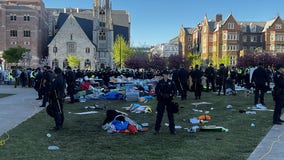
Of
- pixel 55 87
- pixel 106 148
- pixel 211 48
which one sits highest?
pixel 211 48

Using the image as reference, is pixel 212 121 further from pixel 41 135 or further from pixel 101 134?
pixel 41 135

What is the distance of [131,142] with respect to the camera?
31.0ft

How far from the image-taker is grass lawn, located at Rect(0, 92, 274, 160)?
8.03 metres

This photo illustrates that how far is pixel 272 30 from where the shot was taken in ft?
301

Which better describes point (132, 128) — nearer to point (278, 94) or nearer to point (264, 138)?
point (264, 138)

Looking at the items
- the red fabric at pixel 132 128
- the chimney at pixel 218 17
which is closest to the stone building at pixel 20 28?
the chimney at pixel 218 17

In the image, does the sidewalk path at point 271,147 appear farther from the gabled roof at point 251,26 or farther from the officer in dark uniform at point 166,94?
the gabled roof at point 251,26

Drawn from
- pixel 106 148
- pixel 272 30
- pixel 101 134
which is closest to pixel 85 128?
pixel 101 134

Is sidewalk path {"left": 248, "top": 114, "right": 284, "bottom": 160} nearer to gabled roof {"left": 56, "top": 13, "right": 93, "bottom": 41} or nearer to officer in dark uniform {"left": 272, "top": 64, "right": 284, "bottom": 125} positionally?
officer in dark uniform {"left": 272, "top": 64, "right": 284, "bottom": 125}

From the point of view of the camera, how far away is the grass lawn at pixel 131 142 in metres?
8.03

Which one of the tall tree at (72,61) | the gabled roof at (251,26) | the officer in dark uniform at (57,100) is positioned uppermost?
the gabled roof at (251,26)

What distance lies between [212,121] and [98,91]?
11171 mm

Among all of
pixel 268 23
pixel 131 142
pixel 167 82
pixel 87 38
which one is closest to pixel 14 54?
pixel 87 38

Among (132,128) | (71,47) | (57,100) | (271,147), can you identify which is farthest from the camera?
(71,47)
